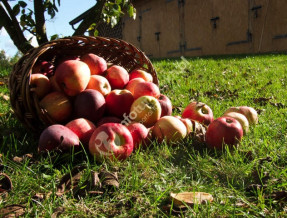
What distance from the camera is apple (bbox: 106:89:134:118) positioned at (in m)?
2.39

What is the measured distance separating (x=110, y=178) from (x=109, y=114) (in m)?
1.03

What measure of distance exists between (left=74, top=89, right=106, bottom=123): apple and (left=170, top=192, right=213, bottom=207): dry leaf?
1.12 metres

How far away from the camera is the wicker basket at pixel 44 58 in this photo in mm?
2123

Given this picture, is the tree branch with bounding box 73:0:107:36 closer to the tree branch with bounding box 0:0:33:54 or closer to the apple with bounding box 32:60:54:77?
the tree branch with bounding box 0:0:33:54

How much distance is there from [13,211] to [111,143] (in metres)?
0.69

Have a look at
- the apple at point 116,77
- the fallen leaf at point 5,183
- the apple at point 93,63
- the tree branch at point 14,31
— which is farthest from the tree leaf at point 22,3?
the fallen leaf at point 5,183

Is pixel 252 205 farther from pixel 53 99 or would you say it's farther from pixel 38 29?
pixel 38 29

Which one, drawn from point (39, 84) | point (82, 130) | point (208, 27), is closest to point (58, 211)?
point (82, 130)

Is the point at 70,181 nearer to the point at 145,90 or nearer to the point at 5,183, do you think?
the point at 5,183

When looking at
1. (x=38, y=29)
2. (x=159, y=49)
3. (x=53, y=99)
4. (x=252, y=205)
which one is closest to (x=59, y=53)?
(x=53, y=99)

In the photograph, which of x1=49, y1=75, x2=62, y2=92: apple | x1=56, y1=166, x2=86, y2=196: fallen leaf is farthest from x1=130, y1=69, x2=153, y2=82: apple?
x1=56, y1=166, x2=86, y2=196: fallen leaf

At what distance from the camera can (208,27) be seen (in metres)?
11.2

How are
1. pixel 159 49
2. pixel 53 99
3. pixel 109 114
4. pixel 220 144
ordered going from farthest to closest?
1. pixel 159 49
2. pixel 109 114
3. pixel 53 99
4. pixel 220 144

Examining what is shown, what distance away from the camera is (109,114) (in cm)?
248
